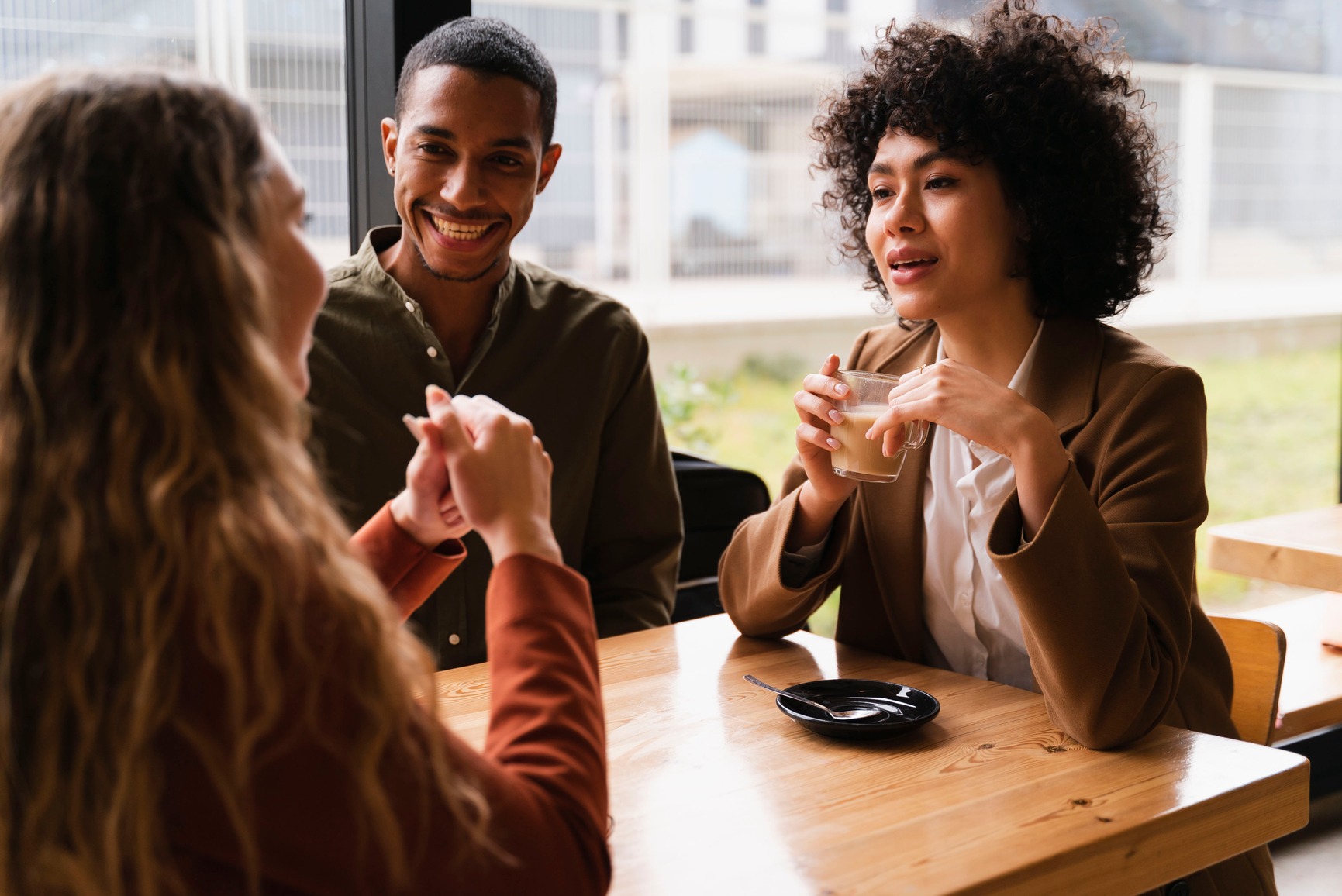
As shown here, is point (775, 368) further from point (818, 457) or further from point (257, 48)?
point (818, 457)

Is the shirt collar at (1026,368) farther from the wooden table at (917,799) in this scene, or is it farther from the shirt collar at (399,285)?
the shirt collar at (399,285)

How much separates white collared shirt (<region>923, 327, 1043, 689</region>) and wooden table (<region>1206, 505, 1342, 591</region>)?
2.34 ft

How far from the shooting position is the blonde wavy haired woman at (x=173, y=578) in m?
0.68

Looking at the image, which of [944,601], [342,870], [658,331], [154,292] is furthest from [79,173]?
[658,331]

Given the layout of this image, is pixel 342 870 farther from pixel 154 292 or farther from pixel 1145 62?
pixel 1145 62

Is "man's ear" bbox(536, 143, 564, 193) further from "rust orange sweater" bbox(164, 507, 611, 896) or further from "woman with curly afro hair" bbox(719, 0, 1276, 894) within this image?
"rust orange sweater" bbox(164, 507, 611, 896)

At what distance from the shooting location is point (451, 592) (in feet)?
6.43

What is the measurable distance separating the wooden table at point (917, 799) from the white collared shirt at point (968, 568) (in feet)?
0.62

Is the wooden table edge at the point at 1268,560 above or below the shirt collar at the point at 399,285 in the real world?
below

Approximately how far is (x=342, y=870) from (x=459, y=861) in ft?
0.24

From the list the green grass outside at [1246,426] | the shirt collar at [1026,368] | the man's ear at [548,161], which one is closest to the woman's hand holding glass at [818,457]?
the shirt collar at [1026,368]

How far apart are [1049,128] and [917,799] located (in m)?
1.05

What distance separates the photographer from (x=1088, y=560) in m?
1.31

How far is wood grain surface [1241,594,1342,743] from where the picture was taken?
2.13m
